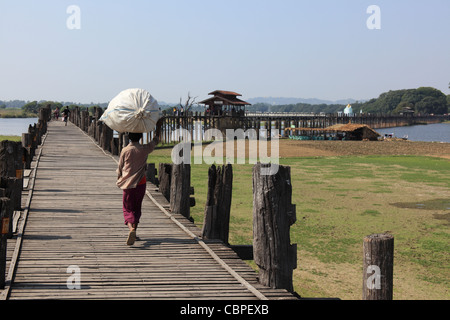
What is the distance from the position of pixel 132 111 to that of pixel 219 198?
1.85 m

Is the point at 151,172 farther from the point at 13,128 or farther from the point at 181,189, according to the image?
the point at 13,128

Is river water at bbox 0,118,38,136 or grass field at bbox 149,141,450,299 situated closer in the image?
grass field at bbox 149,141,450,299

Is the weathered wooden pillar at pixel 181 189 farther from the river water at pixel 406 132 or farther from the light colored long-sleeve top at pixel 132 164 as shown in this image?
the river water at pixel 406 132

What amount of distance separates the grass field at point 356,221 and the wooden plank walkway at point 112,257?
2.69 meters

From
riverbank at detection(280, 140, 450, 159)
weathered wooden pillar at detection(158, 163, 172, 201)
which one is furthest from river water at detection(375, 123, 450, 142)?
weathered wooden pillar at detection(158, 163, 172, 201)

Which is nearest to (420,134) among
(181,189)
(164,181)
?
(164,181)

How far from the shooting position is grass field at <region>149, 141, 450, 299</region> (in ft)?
32.3

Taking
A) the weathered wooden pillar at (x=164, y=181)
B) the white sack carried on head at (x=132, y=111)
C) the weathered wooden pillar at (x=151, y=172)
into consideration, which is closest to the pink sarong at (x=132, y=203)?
the white sack carried on head at (x=132, y=111)

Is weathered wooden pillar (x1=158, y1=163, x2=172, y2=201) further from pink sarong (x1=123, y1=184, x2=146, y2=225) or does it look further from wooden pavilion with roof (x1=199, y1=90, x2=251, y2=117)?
wooden pavilion with roof (x1=199, y1=90, x2=251, y2=117)

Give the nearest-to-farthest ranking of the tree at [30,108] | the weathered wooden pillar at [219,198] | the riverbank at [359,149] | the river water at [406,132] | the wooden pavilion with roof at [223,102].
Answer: the weathered wooden pillar at [219,198] < the riverbank at [359,149] < the wooden pavilion with roof at [223,102] < the river water at [406,132] < the tree at [30,108]

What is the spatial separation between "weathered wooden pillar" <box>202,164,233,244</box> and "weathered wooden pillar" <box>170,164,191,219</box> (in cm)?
159

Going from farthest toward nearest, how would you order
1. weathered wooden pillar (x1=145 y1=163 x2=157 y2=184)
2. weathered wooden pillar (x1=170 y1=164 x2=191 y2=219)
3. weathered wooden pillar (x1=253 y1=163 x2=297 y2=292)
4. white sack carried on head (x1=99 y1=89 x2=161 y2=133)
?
weathered wooden pillar (x1=145 y1=163 x2=157 y2=184), weathered wooden pillar (x1=170 y1=164 x2=191 y2=219), white sack carried on head (x1=99 y1=89 x2=161 y2=133), weathered wooden pillar (x1=253 y1=163 x2=297 y2=292)

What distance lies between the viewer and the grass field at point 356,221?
985 cm
